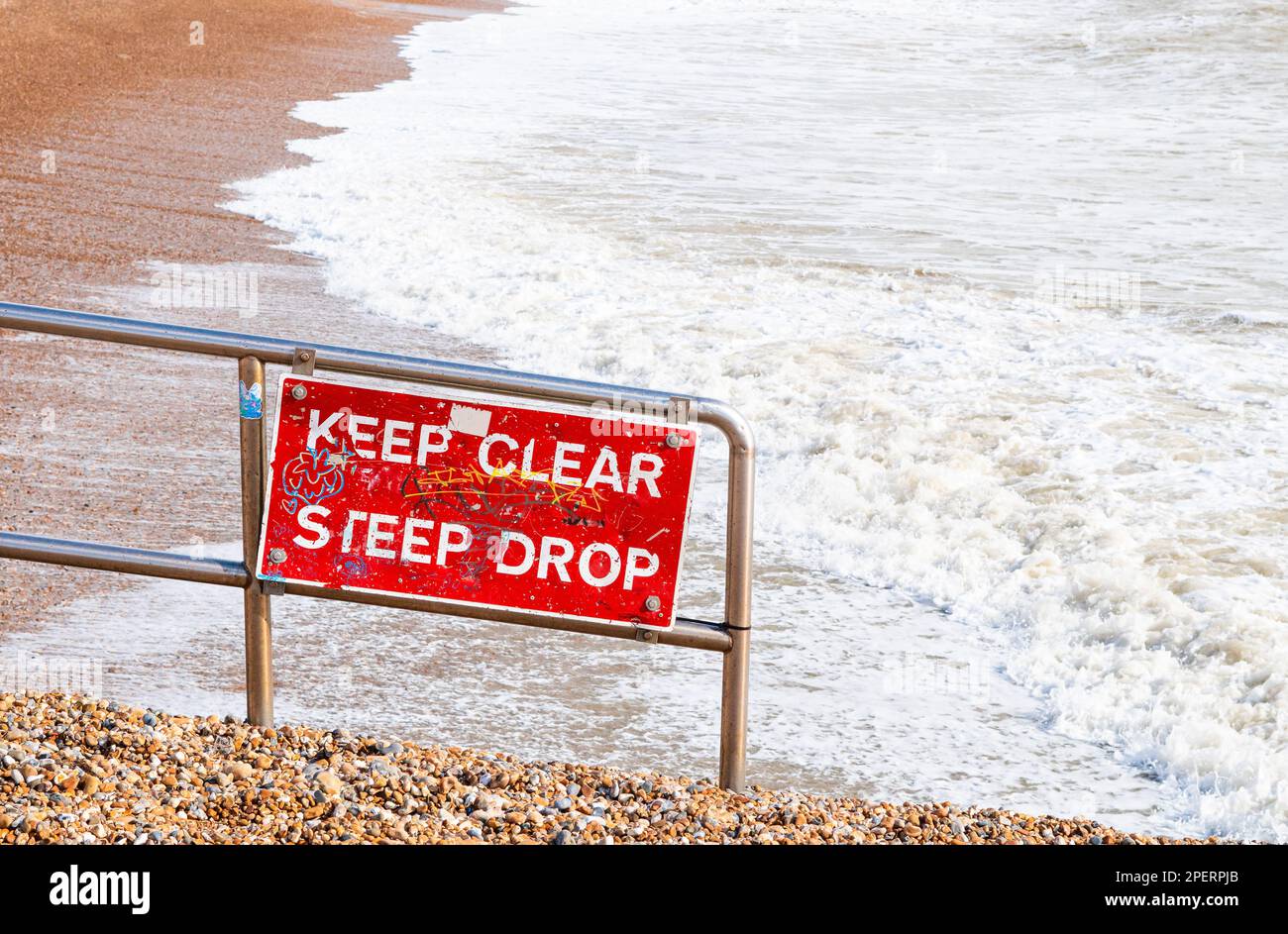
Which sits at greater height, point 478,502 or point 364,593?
point 478,502

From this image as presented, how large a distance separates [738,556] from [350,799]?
1152mm

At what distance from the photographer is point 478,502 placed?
3516 mm

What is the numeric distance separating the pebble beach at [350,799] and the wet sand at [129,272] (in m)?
1.79

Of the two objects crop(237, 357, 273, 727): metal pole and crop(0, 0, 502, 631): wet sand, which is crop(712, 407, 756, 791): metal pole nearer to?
crop(237, 357, 273, 727): metal pole

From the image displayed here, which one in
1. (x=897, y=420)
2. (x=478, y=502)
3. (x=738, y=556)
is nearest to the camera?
(x=738, y=556)

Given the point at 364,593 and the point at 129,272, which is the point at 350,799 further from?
the point at 129,272

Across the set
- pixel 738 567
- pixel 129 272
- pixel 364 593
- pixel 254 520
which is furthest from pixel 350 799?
pixel 129 272

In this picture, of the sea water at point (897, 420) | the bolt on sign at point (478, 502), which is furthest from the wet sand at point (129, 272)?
the bolt on sign at point (478, 502)

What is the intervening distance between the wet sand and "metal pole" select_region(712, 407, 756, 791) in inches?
120

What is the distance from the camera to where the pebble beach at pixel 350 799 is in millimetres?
3287

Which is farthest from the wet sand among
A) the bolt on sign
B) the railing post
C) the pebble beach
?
the railing post

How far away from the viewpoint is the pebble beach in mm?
3287

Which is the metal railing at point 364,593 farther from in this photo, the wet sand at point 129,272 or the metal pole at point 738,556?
the wet sand at point 129,272
